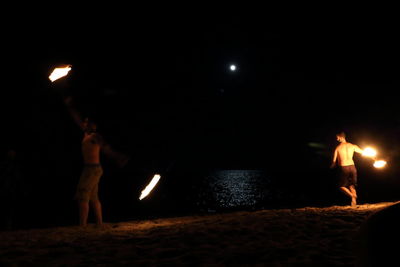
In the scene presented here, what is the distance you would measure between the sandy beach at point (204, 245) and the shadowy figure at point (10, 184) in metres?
3.39

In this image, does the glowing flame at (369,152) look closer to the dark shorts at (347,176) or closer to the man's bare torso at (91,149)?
the dark shorts at (347,176)

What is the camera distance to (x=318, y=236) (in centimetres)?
482

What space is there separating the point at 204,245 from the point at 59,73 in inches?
185

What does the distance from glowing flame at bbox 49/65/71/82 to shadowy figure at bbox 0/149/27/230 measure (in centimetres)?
293

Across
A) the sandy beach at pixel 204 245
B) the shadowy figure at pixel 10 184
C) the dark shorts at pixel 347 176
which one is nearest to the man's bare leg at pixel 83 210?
the sandy beach at pixel 204 245

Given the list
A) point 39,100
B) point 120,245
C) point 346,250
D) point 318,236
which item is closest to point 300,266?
point 346,250

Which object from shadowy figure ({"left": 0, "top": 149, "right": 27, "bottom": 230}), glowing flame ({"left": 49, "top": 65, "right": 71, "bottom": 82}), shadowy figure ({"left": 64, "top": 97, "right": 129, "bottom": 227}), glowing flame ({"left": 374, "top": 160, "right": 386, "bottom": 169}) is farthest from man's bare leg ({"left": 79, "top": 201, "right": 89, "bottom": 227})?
glowing flame ({"left": 374, "top": 160, "right": 386, "bottom": 169})

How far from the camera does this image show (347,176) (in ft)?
31.2

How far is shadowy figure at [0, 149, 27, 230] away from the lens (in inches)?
348

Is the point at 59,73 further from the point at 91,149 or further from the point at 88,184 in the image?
the point at 88,184

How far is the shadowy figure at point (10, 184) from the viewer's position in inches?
348

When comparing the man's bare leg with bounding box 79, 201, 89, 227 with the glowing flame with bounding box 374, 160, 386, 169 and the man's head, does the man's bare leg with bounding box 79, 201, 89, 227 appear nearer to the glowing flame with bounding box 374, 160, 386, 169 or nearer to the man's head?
the man's head

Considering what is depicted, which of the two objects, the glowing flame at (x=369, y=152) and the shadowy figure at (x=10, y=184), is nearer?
the glowing flame at (x=369, y=152)

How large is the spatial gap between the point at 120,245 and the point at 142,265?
3.54 ft
